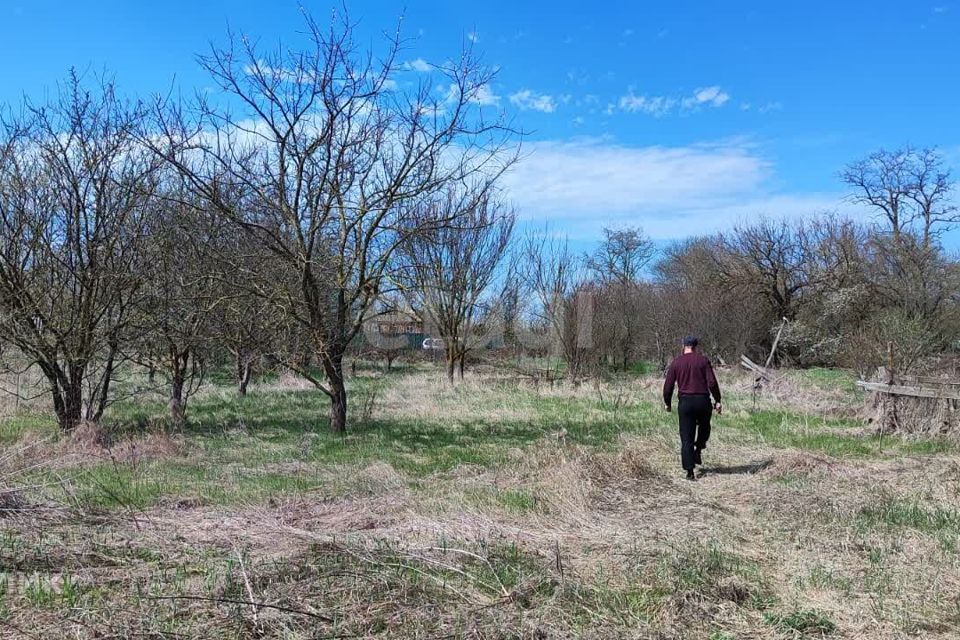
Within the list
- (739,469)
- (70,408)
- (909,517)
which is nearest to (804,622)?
(909,517)

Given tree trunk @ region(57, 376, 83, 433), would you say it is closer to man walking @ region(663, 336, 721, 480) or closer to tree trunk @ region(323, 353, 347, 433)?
tree trunk @ region(323, 353, 347, 433)

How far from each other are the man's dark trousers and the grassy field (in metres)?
0.35

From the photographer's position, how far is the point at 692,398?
7898 mm

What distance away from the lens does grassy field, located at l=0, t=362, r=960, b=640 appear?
11.7ft

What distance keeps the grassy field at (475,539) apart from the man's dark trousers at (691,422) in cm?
35

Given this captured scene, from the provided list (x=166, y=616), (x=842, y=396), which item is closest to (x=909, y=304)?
(x=842, y=396)

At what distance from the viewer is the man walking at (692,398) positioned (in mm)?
7824

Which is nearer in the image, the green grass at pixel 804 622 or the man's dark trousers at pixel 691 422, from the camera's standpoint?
the green grass at pixel 804 622

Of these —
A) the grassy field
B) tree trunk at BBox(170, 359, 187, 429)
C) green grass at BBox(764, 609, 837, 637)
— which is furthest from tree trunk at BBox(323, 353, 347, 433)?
green grass at BBox(764, 609, 837, 637)

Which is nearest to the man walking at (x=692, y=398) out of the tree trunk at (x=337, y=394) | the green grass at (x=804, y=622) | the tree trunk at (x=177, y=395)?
the green grass at (x=804, y=622)

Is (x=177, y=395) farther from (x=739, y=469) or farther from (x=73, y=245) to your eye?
(x=739, y=469)

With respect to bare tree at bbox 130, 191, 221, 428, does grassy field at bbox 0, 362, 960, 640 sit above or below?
below

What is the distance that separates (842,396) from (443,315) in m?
12.9

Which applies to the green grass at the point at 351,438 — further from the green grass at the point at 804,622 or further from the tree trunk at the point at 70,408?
the green grass at the point at 804,622
